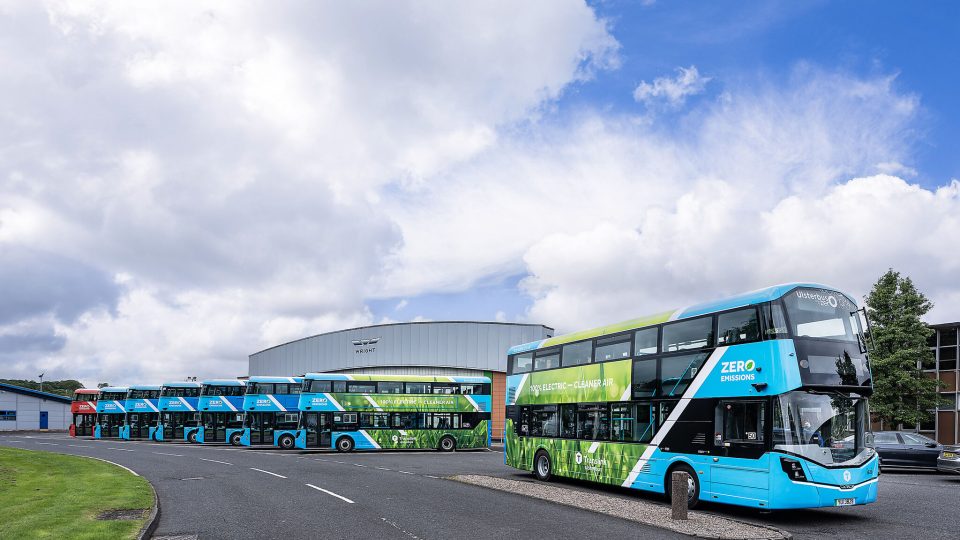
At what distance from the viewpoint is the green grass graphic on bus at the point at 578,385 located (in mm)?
18252

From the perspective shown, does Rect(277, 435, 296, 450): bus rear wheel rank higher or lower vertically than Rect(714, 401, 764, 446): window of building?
lower

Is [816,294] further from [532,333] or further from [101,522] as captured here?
[532,333]

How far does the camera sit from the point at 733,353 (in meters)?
14.5

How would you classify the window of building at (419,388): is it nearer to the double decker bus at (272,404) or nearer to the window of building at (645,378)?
the double decker bus at (272,404)

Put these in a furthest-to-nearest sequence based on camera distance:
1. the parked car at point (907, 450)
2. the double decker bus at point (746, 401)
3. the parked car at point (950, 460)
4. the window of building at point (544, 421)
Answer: the parked car at point (907, 450) < the parked car at point (950, 460) < the window of building at point (544, 421) < the double decker bus at point (746, 401)

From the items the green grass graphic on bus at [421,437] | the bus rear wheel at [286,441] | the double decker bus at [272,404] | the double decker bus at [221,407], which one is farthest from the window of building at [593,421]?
the double decker bus at [221,407]

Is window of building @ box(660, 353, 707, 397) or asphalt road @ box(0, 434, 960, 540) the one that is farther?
window of building @ box(660, 353, 707, 397)

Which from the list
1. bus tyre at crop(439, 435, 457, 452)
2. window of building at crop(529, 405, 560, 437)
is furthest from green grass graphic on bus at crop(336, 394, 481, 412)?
window of building at crop(529, 405, 560, 437)

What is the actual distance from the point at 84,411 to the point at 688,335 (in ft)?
191

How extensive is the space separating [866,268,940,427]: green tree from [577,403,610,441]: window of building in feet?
75.9

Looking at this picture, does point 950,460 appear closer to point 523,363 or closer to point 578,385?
point 578,385

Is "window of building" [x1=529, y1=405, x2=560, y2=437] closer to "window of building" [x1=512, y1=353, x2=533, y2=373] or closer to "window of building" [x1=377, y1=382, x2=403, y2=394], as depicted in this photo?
"window of building" [x1=512, y1=353, x2=533, y2=373]

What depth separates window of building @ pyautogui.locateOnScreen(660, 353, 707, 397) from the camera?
15.6m

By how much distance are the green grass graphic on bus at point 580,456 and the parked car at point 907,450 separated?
12285 millimetres
